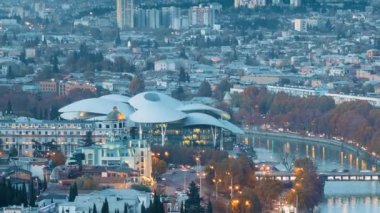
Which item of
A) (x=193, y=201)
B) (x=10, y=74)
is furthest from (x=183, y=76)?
(x=193, y=201)

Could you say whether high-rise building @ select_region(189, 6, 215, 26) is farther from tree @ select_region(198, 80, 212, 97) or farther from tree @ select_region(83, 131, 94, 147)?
tree @ select_region(83, 131, 94, 147)

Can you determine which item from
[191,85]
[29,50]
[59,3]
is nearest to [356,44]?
[29,50]

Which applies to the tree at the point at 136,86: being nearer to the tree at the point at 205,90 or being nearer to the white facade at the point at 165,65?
the tree at the point at 205,90

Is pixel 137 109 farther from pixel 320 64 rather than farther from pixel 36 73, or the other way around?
pixel 320 64

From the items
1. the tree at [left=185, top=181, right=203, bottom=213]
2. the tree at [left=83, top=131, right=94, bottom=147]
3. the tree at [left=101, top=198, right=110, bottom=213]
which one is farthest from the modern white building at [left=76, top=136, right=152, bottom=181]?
the tree at [left=101, top=198, right=110, bottom=213]

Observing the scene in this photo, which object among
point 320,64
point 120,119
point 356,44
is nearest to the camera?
point 120,119

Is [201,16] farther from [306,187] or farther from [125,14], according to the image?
[306,187]
